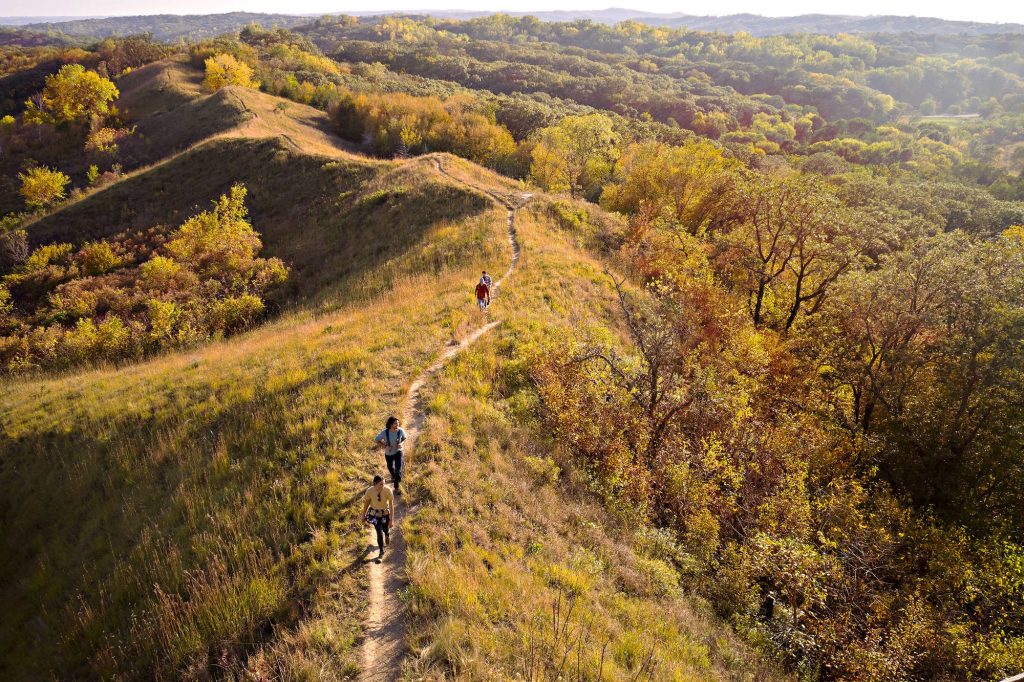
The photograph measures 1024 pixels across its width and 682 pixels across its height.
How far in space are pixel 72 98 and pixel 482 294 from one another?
89.8 meters

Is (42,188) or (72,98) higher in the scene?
(72,98)

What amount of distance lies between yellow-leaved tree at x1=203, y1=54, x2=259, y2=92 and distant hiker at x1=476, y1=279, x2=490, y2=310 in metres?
80.4

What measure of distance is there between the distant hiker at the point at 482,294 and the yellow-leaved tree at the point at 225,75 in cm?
8040

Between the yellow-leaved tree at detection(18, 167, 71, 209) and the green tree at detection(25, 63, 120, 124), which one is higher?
the green tree at detection(25, 63, 120, 124)

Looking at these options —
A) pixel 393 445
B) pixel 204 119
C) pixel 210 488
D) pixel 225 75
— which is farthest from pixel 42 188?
pixel 393 445

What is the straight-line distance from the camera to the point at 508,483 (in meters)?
11.1

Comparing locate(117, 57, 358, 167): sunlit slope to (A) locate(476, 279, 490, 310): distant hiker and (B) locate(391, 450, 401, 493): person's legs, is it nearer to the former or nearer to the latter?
(A) locate(476, 279, 490, 310): distant hiker

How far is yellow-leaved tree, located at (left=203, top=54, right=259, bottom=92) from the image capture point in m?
76.6

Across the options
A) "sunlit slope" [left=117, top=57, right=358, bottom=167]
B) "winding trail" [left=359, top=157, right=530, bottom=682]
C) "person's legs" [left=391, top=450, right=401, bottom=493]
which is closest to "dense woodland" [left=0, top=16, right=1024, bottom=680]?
"person's legs" [left=391, top=450, right=401, bottom=493]

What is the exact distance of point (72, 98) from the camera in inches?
2768

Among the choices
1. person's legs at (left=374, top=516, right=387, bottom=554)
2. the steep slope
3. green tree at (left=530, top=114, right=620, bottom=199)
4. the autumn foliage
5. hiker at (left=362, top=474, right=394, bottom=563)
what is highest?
green tree at (left=530, top=114, right=620, bottom=199)

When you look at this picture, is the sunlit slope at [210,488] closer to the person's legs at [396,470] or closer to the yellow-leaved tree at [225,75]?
the person's legs at [396,470]

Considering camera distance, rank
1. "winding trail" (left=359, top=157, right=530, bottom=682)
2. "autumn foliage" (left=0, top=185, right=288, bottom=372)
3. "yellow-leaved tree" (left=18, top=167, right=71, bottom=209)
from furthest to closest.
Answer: "yellow-leaved tree" (left=18, top=167, right=71, bottom=209), "autumn foliage" (left=0, top=185, right=288, bottom=372), "winding trail" (left=359, top=157, right=530, bottom=682)

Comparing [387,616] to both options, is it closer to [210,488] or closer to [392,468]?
[392,468]
